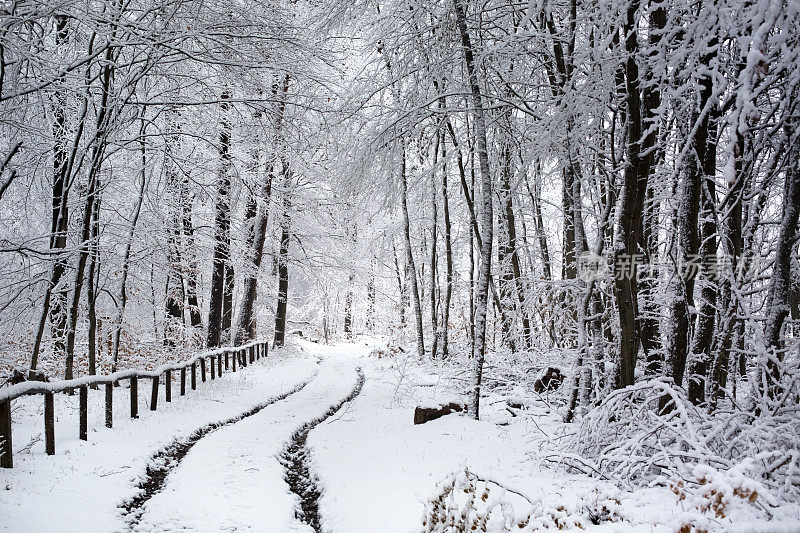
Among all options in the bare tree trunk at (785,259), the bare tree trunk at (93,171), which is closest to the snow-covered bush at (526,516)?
the bare tree trunk at (785,259)

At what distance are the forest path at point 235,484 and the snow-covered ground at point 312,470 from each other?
0.8 inches

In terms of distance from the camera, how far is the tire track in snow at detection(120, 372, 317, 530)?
4953mm

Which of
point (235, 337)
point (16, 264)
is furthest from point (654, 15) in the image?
point (235, 337)

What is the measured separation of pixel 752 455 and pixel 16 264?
1398 centimetres

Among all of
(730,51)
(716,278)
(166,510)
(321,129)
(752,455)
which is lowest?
(166,510)

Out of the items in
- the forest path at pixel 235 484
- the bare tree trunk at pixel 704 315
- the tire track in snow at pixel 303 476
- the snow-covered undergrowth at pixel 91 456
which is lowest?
Answer: the tire track in snow at pixel 303 476

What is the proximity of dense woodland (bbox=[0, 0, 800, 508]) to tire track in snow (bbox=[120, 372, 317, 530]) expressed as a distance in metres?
3.15

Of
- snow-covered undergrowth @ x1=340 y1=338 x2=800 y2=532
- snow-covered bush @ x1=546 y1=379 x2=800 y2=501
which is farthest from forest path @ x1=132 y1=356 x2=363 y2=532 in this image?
snow-covered bush @ x1=546 y1=379 x2=800 y2=501

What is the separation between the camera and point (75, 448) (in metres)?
6.53

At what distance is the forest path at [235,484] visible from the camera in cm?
476

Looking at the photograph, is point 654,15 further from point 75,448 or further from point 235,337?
point 235,337

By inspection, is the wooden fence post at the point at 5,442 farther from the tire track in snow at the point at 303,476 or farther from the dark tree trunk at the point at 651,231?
the dark tree trunk at the point at 651,231

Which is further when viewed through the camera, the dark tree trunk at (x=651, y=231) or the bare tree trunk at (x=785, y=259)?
the dark tree trunk at (x=651, y=231)

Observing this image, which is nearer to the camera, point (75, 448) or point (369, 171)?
point (75, 448)
